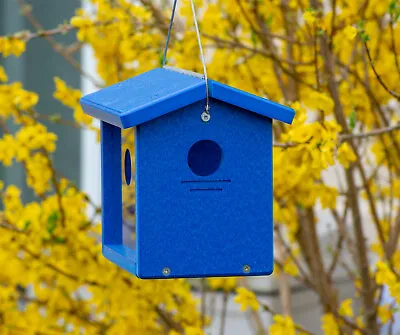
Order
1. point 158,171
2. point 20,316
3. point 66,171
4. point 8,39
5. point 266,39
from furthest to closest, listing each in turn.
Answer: point 66,171
point 20,316
point 266,39
point 8,39
point 158,171

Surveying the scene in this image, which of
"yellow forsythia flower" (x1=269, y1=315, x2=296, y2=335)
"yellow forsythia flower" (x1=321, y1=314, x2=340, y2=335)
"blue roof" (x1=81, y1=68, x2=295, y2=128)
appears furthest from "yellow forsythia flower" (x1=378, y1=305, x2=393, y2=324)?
"blue roof" (x1=81, y1=68, x2=295, y2=128)

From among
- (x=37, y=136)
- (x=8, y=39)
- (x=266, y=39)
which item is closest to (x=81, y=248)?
(x=37, y=136)

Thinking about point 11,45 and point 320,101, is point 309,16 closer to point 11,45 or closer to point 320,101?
point 320,101

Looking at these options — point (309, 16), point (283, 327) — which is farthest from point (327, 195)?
point (309, 16)

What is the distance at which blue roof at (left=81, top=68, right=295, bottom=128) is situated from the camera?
1.93 metres

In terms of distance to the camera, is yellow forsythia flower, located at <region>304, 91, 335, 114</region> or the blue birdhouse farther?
yellow forsythia flower, located at <region>304, 91, 335, 114</region>

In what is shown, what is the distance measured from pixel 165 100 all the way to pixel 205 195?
0.25 m

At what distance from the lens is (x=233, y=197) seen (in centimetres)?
205

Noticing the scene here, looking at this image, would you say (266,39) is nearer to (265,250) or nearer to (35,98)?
(35,98)

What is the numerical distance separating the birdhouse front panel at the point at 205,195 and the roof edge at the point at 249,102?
0.04 metres

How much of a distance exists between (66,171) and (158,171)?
535cm

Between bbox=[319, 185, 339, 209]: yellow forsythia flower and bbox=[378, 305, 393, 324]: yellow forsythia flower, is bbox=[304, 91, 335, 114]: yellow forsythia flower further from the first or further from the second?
bbox=[378, 305, 393, 324]: yellow forsythia flower

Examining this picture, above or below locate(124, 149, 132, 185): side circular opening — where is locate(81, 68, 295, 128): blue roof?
above

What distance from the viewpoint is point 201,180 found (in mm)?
2039
